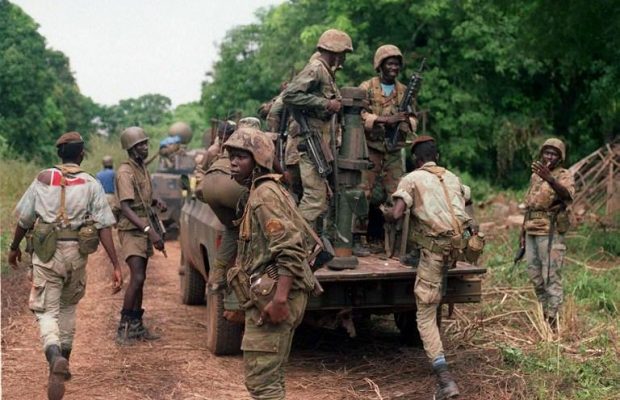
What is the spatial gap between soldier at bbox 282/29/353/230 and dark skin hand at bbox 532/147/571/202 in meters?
2.05

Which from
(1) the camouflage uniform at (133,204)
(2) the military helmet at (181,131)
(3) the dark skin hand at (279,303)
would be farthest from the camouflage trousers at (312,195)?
(2) the military helmet at (181,131)

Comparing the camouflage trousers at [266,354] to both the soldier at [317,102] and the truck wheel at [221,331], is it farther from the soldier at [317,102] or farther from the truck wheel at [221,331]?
the truck wheel at [221,331]

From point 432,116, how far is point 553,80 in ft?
10.4

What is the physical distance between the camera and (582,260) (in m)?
11.3

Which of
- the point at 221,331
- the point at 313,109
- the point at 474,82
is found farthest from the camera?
the point at 474,82

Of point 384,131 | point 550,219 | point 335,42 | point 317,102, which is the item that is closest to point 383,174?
point 384,131

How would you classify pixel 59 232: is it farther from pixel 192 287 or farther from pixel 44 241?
pixel 192 287

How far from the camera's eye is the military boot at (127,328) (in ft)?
25.6

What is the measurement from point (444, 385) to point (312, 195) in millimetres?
1819

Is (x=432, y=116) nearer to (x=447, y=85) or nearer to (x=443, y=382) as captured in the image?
(x=447, y=85)

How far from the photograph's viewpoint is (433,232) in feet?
19.5

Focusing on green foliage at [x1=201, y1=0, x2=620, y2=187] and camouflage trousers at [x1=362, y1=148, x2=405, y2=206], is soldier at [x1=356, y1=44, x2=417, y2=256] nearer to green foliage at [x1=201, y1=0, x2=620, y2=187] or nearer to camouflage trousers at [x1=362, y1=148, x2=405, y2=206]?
camouflage trousers at [x1=362, y1=148, x2=405, y2=206]

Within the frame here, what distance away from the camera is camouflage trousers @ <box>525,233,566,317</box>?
25.8 feet

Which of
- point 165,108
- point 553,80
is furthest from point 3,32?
point 165,108
